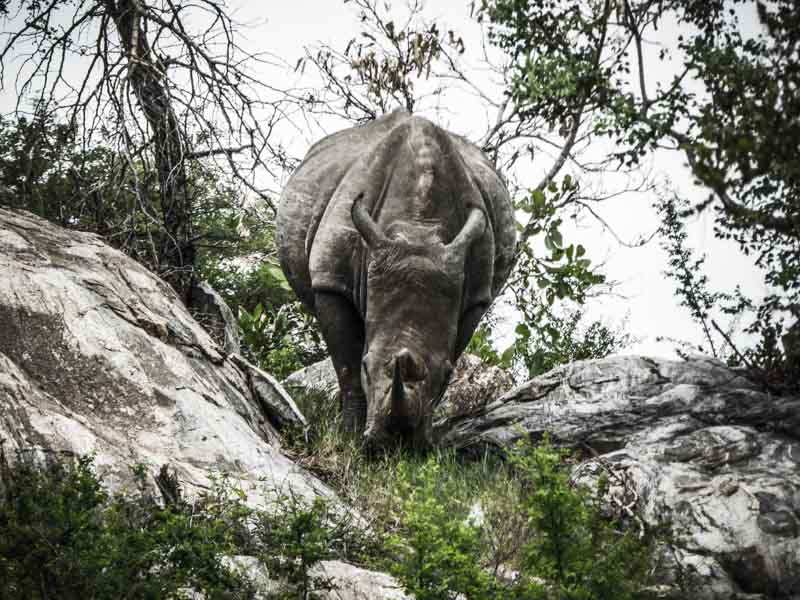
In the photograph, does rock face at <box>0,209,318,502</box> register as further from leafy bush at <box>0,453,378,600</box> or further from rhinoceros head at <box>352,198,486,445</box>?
rhinoceros head at <box>352,198,486,445</box>

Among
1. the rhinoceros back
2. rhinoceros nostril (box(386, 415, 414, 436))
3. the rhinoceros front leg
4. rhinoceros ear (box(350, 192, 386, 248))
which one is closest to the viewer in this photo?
rhinoceros nostril (box(386, 415, 414, 436))

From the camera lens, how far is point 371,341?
679cm

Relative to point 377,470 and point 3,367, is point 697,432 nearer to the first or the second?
point 377,470

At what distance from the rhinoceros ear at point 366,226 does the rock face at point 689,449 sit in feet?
5.17

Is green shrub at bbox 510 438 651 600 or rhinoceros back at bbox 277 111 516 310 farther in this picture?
rhinoceros back at bbox 277 111 516 310

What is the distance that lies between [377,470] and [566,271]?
4.81m

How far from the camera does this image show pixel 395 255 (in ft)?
22.3

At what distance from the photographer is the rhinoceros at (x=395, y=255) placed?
666 cm

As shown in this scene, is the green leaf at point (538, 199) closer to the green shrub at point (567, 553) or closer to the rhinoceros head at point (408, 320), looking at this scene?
the rhinoceros head at point (408, 320)

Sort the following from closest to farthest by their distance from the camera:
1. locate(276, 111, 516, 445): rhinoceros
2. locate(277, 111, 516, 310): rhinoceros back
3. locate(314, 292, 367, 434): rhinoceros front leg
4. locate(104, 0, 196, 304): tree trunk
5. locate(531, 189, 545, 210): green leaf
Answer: locate(276, 111, 516, 445): rhinoceros
locate(277, 111, 516, 310): rhinoceros back
locate(314, 292, 367, 434): rhinoceros front leg
locate(104, 0, 196, 304): tree trunk
locate(531, 189, 545, 210): green leaf

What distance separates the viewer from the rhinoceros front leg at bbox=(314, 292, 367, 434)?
7473 millimetres

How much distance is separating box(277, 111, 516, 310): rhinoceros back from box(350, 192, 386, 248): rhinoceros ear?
0.90 feet

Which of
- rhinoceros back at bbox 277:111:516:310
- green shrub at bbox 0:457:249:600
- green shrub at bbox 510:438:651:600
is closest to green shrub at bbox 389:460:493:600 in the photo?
green shrub at bbox 510:438:651:600

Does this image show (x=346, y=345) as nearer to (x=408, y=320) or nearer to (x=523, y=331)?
(x=408, y=320)
